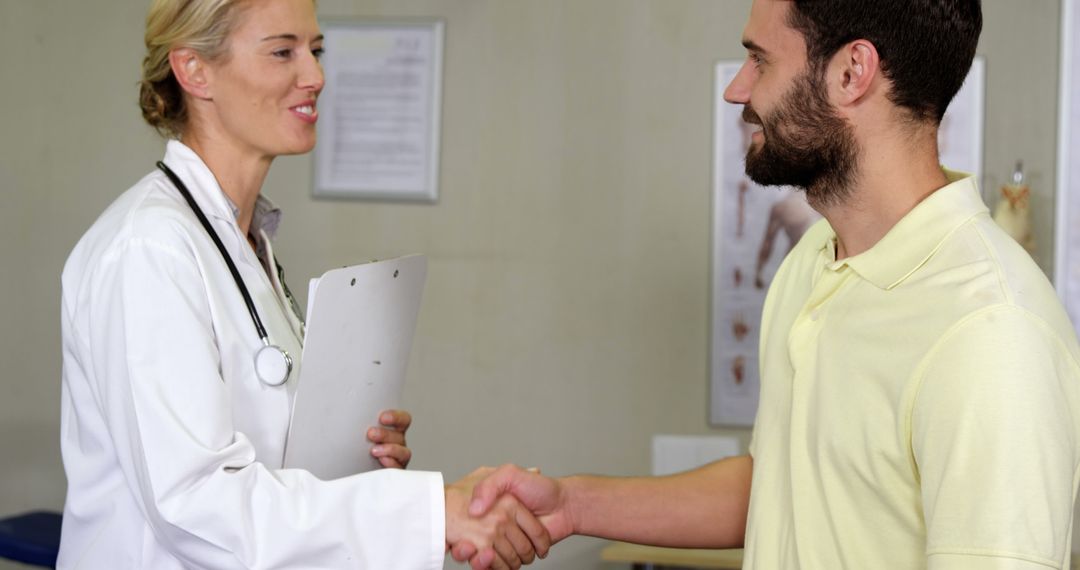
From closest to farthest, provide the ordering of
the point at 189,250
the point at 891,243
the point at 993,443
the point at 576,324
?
the point at 993,443 < the point at 891,243 < the point at 189,250 < the point at 576,324

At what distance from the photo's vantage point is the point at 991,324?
3.93ft

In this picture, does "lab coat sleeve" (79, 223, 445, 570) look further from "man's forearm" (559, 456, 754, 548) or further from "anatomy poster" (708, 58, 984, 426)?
"anatomy poster" (708, 58, 984, 426)

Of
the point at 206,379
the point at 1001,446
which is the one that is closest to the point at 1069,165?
the point at 1001,446

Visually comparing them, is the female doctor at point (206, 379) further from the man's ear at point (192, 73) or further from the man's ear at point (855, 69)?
the man's ear at point (855, 69)

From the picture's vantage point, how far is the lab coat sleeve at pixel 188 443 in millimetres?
1597

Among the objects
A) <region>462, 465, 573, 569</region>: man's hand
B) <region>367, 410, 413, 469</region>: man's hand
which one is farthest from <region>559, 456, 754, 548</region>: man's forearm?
<region>367, 410, 413, 469</region>: man's hand

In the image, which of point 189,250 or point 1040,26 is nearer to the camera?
point 189,250

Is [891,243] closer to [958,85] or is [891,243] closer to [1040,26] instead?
[958,85]

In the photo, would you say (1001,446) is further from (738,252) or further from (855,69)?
(738,252)

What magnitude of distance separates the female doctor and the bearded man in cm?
56

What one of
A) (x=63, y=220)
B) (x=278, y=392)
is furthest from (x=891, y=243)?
(x=63, y=220)

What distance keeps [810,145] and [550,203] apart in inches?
83.2

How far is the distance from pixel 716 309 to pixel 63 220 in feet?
7.06

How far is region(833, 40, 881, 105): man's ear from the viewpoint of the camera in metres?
1.45
